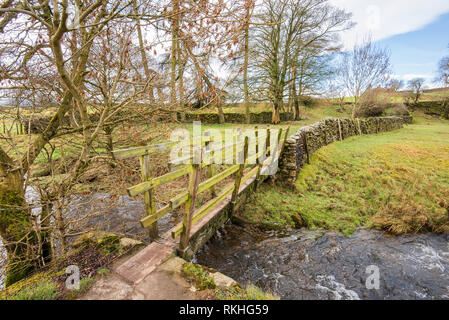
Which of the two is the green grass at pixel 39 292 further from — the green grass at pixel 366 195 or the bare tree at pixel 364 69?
the bare tree at pixel 364 69

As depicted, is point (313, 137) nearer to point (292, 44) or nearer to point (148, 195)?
point (148, 195)

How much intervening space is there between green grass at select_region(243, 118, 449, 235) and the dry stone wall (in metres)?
0.46

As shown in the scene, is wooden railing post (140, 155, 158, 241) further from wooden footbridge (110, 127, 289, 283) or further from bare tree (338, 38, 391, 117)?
bare tree (338, 38, 391, 117)

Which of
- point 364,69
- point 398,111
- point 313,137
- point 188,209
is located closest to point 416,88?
point 398,111

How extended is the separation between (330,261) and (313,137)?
22.1 ft

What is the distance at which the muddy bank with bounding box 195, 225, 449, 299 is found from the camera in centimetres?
344

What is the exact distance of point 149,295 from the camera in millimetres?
2230

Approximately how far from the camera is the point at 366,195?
669 cm

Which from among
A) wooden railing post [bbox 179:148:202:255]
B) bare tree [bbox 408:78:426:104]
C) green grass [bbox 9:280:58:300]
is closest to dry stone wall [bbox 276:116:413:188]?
wooden railing post [bbox 179:148:202:255]

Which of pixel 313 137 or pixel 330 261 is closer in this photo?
pixel 330 261

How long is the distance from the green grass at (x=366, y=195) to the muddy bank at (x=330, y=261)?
450mm

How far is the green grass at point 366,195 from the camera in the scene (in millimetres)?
5426

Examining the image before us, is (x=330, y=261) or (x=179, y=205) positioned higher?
(x=179, y=205)

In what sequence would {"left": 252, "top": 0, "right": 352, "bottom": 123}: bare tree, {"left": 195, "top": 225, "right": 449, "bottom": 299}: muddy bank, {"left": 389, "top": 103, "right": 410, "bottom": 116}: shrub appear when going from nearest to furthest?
{"left": 195, "top": 225, "right": 449, "bottom": 299}: muddy bank, {"left": 252, "top": 0, "right": 352, "bottom": 123}: bare tree, {"left": 389, "top": 103, "right": 410, "bottom": 116}: shrub
